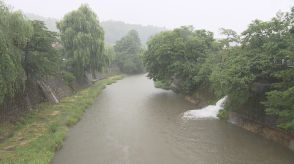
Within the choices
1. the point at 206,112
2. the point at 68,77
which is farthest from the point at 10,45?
the point at 68,77

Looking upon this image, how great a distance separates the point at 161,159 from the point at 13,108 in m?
11.1

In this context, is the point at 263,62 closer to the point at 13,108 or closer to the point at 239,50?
the point at 239,50

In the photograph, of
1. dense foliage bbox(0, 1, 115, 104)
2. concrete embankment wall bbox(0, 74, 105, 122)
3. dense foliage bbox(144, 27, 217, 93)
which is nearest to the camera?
dense foliage bbox(0, 1, 115, 104)

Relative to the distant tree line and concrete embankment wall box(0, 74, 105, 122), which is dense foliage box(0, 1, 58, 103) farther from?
the distant tree line

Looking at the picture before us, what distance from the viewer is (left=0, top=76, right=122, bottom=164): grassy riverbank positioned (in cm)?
1455

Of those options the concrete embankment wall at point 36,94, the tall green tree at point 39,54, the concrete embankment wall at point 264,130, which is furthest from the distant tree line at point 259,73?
the concrete embankment wall at point 36,94

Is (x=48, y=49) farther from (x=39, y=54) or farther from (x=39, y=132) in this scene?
(x=39, y=132)

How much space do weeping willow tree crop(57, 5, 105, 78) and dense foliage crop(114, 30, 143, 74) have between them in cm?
2884

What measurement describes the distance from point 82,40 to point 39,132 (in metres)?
19.1

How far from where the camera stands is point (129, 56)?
237ft

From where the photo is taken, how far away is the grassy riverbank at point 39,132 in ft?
47.7

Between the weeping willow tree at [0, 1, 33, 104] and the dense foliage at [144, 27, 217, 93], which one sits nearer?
the weeping willow tree at [0, 1, 33, 104]

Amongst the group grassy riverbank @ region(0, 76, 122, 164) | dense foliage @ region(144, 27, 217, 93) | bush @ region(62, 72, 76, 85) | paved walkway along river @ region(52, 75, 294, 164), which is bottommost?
paved walkway along river @ region(52, 75, 294, 164)

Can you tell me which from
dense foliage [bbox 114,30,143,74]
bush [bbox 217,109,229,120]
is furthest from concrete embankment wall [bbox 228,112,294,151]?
dense foliage [bbox 114,30,143,74]
